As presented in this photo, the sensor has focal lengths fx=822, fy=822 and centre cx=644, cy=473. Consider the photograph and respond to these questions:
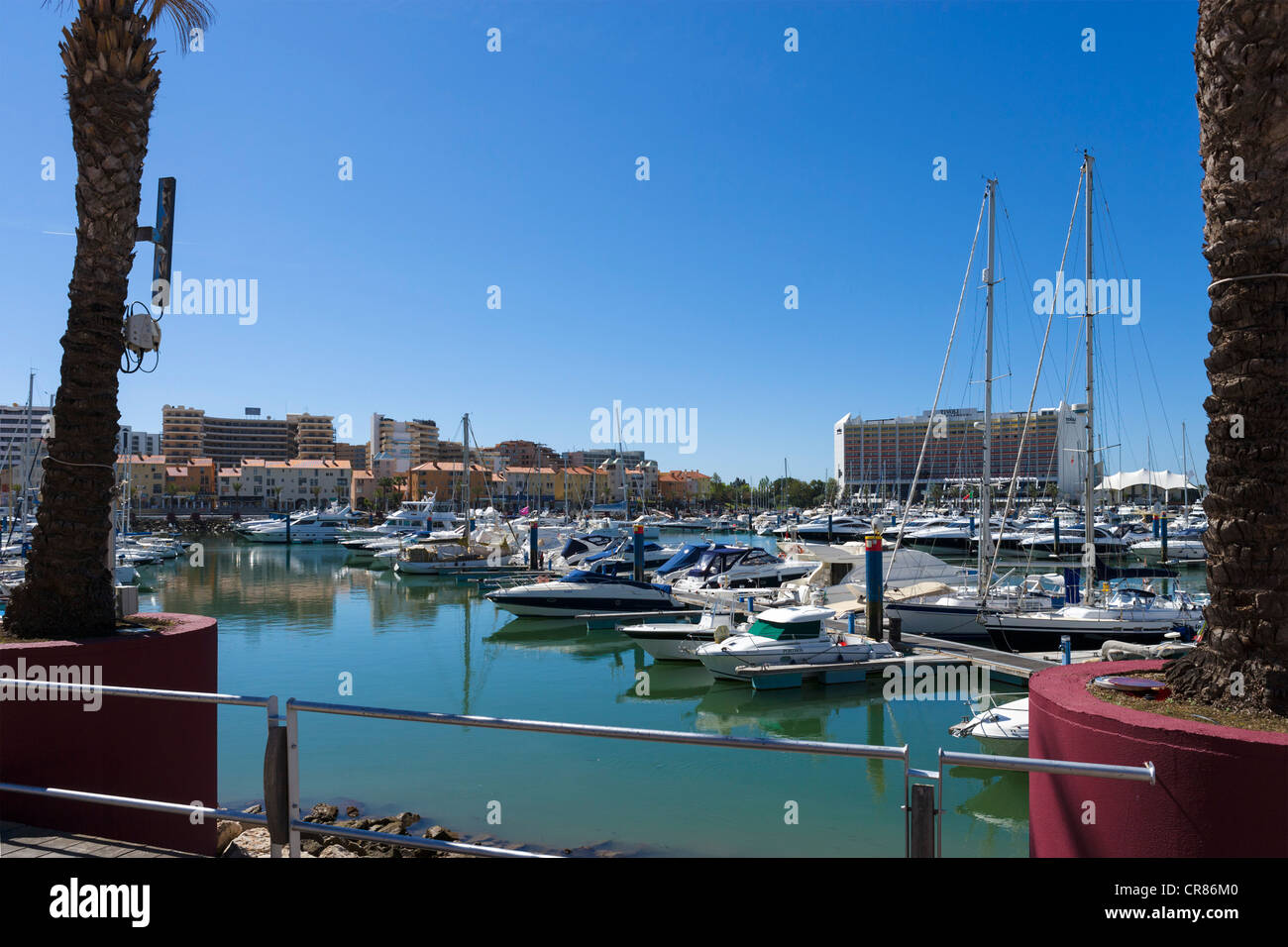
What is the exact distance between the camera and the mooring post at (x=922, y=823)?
3553mm

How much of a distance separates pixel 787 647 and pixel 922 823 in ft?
64.2

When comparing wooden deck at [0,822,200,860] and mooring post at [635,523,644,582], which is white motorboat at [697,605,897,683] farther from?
wooden deck at [0,822,200,860]

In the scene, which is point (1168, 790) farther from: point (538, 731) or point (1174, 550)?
point (1174, 550)

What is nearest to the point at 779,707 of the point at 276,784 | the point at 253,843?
the point at 253,843

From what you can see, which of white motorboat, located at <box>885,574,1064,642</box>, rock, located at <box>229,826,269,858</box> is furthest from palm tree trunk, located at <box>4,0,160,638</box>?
white motorboat, located at <box>885,574,1064,642</box>

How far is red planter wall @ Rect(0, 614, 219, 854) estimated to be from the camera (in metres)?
5.84

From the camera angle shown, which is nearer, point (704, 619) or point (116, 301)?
point (116, 301)

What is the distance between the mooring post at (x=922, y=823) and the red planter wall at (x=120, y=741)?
224 inches

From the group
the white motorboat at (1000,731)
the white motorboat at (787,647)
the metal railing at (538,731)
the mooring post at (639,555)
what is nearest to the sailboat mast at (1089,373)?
the white motorboat at (787,647)

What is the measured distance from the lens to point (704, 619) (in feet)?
88.3
